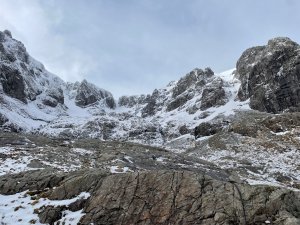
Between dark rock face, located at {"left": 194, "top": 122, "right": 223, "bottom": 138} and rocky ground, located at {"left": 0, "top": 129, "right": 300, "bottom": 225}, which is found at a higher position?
dark rock face, located at {"left": 194, "top": 122, "right": 223, "bottom": 138}

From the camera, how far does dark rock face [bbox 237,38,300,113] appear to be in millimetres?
106375

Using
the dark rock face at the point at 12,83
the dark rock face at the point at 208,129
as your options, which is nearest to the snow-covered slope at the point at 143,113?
the dark rock face at the point at 12,83

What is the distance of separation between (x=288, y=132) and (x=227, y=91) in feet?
217

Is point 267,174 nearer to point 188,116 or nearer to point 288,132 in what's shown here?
point 288,132

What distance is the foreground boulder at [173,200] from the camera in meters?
17.8

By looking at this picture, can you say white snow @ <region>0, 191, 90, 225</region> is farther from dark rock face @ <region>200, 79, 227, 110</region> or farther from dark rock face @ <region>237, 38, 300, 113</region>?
dark rock face @ <region>200, 79, 227, 110</region>

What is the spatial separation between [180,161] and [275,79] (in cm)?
7391

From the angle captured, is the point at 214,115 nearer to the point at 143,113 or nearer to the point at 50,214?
the point at 143,113

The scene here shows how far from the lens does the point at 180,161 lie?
4691 centimetres

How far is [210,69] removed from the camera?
6570 inches

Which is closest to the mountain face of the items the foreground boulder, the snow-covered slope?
the foreground boulder

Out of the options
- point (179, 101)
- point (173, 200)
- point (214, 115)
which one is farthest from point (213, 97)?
point (173, 200)

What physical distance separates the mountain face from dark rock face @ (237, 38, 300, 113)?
0.30m

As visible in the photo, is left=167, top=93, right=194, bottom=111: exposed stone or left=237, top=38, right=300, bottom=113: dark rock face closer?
left=237, top=38, right=300, bottom=113: dark rock face
